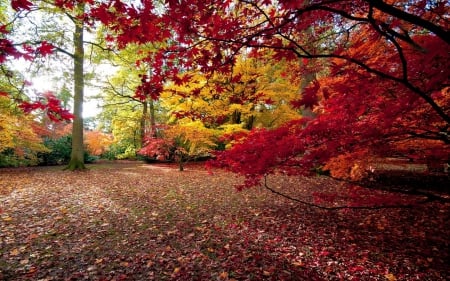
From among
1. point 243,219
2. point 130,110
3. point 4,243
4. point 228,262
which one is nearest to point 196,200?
point 243,219

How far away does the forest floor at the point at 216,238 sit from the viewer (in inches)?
118

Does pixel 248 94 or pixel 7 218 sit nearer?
pixel 7 218

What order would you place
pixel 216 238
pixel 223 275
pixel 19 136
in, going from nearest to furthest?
A: pixel 223 275 < pixel 216 238 < pixel 19 136

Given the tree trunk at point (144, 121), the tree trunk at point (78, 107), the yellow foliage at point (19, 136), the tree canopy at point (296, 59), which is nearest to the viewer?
the tree canopy at point (296, 59)

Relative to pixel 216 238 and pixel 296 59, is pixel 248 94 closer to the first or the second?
pixel 296 59

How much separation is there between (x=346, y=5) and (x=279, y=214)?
11.7ft

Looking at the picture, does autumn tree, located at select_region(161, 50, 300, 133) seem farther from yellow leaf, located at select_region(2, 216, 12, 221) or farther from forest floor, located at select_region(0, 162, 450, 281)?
yellow leaf, located at select_region(2, 216, 12, 221)

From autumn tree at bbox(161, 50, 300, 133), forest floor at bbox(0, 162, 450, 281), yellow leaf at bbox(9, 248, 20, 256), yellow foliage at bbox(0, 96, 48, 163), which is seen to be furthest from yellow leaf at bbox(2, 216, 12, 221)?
yellow foliage at bbox(0, 96, 48, 163)

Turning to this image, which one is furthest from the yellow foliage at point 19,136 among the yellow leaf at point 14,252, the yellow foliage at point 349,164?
the yellow foliage at point 349,164

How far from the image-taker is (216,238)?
12.8 feet

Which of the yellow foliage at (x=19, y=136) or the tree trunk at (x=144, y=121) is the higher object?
the tree trunk at (x=144, y=121)

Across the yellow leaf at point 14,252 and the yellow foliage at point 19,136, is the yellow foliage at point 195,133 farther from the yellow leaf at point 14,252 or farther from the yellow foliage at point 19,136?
the yellow leaf at point 14,252

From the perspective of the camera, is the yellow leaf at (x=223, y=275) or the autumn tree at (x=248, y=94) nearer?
the yellow leaf at (x=223, y=275)

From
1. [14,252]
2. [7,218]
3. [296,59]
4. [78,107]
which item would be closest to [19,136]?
[78,107]
